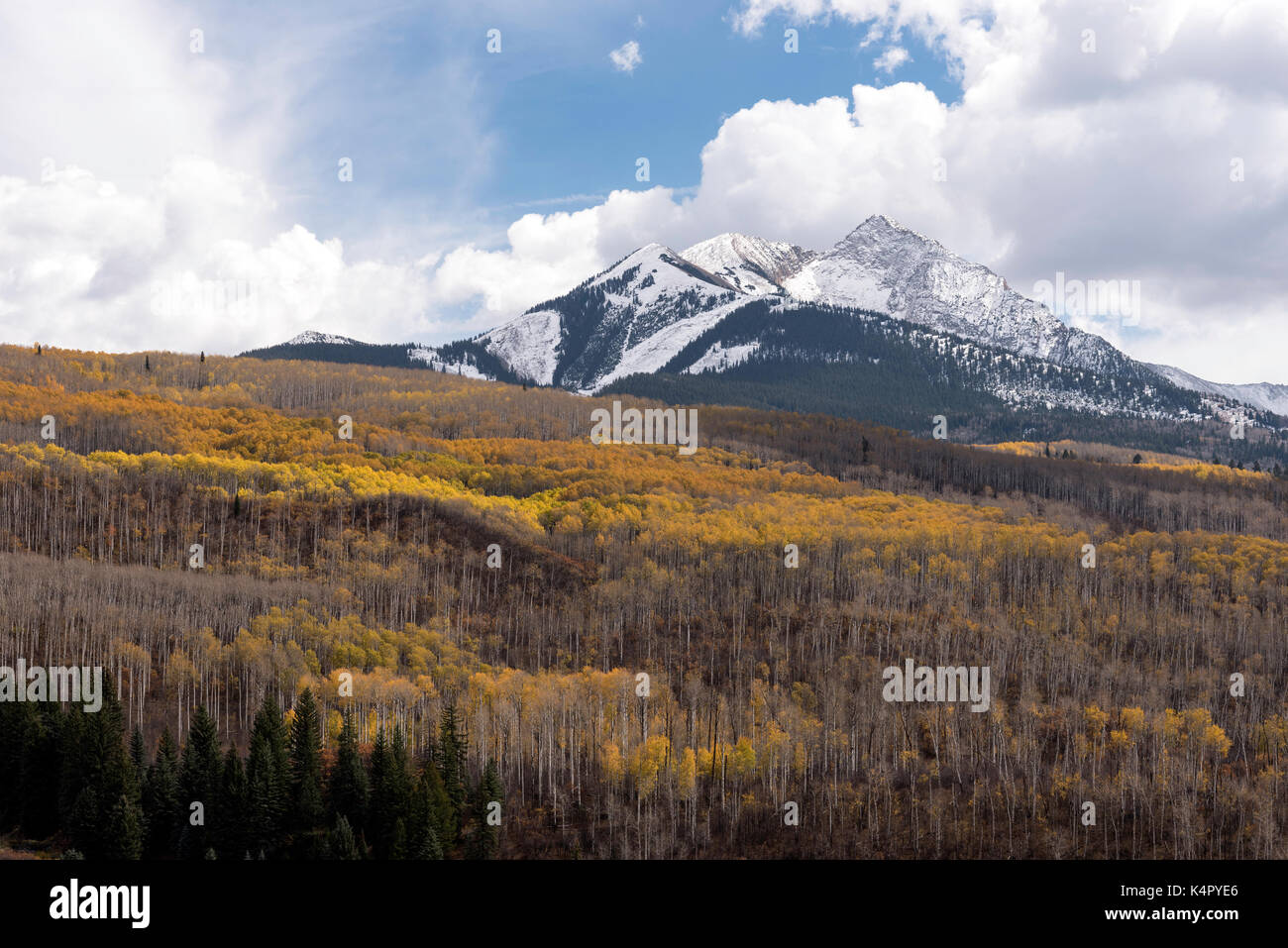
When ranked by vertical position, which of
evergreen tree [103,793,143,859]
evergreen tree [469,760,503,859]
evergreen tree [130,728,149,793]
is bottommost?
evergreen tree [469,760,503,859]

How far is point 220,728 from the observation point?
145 metres

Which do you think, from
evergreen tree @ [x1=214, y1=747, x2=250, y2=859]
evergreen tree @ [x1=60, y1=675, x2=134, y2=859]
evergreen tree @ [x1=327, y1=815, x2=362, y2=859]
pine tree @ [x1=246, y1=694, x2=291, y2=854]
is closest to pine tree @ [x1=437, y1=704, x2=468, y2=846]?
evergreen tree @ [x1=327, y1=815, x2=362, y2=859]

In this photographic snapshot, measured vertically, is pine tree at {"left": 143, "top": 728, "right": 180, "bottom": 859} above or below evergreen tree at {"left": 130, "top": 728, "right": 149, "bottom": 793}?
below

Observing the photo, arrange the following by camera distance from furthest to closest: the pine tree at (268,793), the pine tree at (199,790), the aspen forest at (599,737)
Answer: the aspen forest at (599,737) → the pine tree at (268,793) → the pine tree at (199,790)

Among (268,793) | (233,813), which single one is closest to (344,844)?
(268,793)

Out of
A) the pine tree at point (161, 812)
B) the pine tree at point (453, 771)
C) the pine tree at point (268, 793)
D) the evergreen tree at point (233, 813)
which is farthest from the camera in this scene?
the pine tree at point (453, 771)

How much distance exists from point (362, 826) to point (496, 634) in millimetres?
89335

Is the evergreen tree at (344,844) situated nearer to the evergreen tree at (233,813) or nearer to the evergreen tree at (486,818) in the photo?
the evergreen tree at (233,813)

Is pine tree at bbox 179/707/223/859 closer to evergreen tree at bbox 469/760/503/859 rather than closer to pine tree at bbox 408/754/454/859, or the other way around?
pine tree at bbox 408/754/454/859

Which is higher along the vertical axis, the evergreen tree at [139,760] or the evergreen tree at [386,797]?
the evergreen tree at [139,760]

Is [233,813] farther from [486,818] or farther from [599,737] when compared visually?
[599,737]

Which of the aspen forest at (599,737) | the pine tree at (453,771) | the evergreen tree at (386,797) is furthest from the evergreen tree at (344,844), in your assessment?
the pine tree at (453,771)

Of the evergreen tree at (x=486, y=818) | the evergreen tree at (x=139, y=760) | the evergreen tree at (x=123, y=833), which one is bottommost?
the evergreen tree at (x=486, y=818)
